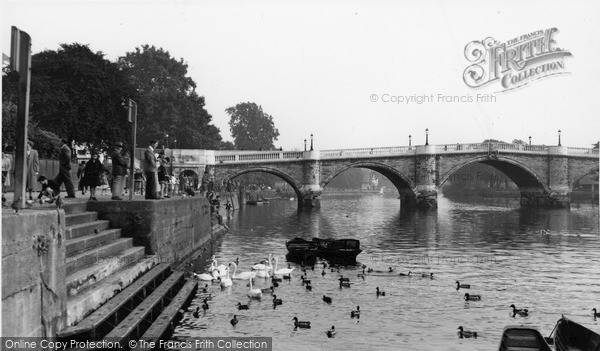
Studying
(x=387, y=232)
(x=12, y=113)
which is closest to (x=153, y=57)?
(x=12, y=113)

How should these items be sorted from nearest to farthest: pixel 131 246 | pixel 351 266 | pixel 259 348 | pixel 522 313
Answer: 1. pixel 259 348
2. pixel 522 313
3. pixel 131 246
4. pixel 351 266

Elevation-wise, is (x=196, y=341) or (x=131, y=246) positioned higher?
(x=131, y=246)

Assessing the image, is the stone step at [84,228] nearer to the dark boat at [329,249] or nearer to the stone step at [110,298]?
the stone step at [110,298]

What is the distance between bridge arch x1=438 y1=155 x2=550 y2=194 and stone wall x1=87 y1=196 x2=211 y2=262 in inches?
1745

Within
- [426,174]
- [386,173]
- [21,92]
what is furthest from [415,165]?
[21,92]

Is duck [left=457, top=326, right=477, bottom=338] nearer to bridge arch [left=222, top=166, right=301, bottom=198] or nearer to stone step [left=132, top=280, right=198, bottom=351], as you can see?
stone step [left=132, top=280, right=198, bottom=351]

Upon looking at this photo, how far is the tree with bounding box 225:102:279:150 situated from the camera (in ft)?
309

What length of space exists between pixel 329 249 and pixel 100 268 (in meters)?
12.7

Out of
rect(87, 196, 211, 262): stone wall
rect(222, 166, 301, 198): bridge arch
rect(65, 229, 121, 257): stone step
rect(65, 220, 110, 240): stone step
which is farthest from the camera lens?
rect(222, 166, 301, 198): bridge arch

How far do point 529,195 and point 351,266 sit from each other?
2139 inches

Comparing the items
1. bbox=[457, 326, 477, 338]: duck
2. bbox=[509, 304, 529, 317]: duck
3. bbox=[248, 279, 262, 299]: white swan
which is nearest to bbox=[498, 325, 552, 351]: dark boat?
bbox=[457, 326, 477, 338]: duck

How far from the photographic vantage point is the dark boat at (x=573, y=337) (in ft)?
30.1

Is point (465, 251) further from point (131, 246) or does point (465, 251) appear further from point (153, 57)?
point (153, 57)

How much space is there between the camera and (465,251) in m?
27.0
